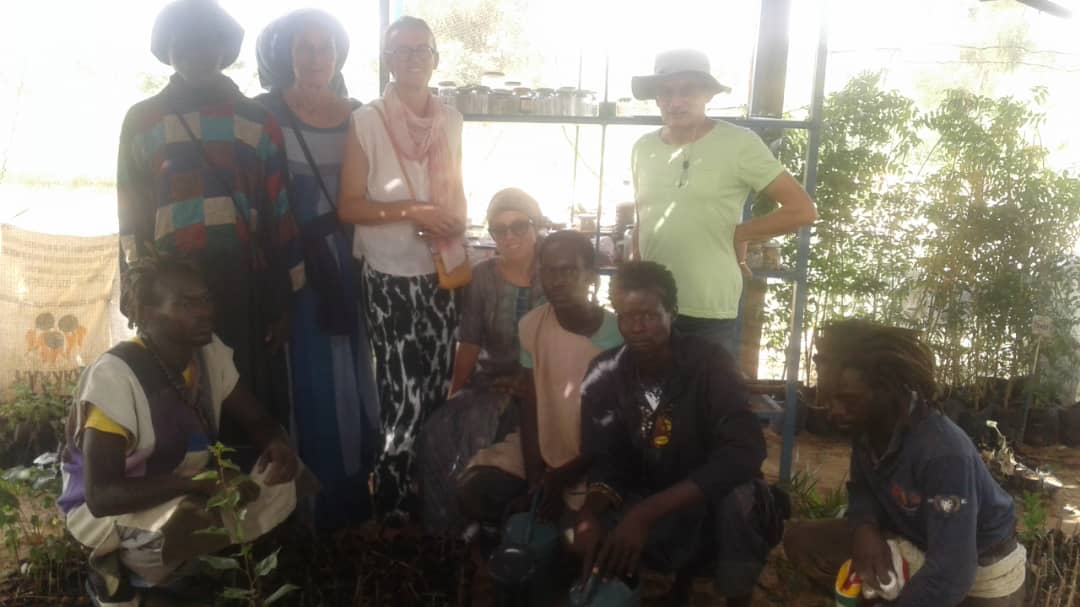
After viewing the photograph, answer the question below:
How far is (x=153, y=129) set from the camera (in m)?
2.86

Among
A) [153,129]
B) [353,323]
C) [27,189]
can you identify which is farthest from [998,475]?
[27,189]

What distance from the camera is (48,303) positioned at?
5.19 m

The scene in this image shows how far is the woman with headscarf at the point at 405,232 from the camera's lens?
3.20 metres

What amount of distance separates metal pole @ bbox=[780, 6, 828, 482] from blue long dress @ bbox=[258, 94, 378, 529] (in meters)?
2.08

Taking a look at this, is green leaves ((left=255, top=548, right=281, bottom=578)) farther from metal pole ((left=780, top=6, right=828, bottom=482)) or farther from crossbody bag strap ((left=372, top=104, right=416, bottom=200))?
metal pole ((left=780, top=6, right=828, bottom=482))

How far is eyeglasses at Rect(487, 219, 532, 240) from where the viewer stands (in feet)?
10.7

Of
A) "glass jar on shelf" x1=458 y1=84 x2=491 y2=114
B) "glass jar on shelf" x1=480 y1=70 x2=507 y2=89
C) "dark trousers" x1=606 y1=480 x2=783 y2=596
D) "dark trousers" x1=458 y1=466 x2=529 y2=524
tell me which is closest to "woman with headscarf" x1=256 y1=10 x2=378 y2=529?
"dark trousers" x1=458 y1=466 x2=529 y2=524

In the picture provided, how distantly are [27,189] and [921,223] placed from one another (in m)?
16.8

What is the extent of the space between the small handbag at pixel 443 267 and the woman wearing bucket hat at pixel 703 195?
0.72 m

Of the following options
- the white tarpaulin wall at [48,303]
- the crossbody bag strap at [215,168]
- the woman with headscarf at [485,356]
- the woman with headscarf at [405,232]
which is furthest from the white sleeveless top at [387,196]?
the white tarpaulin wall at [48,303]

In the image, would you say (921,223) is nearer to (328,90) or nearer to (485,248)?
(485,248)

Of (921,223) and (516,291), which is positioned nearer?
(516,291)

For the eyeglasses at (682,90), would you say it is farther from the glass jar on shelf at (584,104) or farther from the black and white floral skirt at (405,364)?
the black and white floral skirt at (405,364)

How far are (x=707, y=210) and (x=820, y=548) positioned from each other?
1.24 meters
